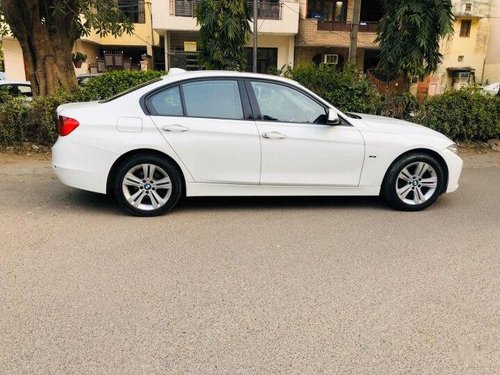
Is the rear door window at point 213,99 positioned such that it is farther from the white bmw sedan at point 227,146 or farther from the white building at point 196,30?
the white building at point 196,30

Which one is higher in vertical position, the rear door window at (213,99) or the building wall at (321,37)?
the building wall at (321,37)

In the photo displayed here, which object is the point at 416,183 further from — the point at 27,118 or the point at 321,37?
the point at 321,37

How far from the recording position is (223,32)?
1014 centimetres

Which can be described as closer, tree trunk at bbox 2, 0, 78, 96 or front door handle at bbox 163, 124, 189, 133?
front door handle at bbox 163, 124, 189, 133

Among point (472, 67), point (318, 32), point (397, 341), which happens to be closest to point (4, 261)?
point (397, 341)

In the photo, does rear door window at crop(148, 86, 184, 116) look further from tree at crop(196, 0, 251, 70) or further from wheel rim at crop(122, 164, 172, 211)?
tree at crop(196, 0, 251, 70)

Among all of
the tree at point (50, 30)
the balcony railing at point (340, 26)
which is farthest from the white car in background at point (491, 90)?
the balcony railing at point (340, 26)

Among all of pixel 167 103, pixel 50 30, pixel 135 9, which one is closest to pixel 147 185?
pixel 167 103

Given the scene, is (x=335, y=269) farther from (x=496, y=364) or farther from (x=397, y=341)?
(x=496, y=364)

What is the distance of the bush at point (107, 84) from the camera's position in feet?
28.4

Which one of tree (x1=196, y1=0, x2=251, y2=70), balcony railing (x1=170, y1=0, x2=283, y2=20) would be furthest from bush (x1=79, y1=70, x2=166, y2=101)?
balcony railing (x1=170, y1=0, x2=283, y2=20)

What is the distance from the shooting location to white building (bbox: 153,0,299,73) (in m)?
22.6

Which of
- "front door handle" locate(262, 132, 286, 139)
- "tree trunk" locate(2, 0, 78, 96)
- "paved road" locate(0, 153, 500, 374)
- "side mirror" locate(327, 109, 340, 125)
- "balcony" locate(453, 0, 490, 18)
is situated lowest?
"paved road" locate(0, 153, 500, 374)

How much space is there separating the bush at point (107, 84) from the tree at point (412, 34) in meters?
5.21
